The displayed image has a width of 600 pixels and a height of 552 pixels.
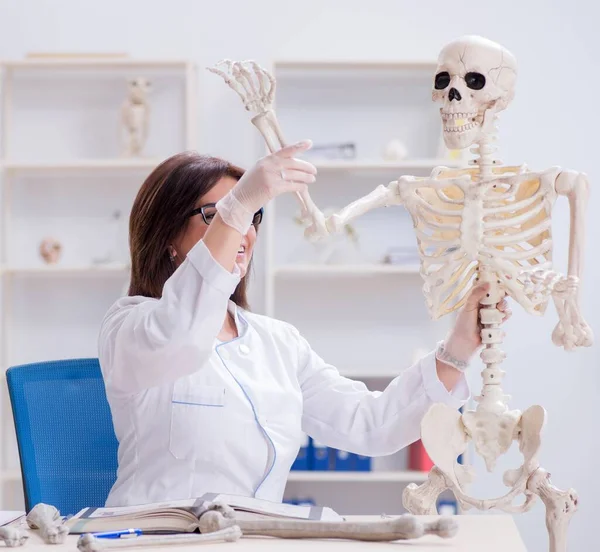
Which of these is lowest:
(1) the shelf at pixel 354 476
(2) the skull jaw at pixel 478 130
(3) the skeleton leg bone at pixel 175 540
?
(1) the shelf at pixel 354 476

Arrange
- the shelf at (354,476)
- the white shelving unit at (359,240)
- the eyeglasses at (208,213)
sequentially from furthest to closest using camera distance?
the white shelving unit at (359,240), the shelf at (354,476), the eyeglasses at (208,213)

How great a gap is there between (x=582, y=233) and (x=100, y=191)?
2616mm

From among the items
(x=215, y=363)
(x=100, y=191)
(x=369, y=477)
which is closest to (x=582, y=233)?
(x=215, y=363)

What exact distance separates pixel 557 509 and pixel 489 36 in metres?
2.64

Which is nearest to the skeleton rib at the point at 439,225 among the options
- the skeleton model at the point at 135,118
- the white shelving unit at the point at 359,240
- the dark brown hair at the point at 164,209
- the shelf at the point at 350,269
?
the dark brown hair at the point at 164,209

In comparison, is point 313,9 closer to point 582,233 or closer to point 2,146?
point 2,146

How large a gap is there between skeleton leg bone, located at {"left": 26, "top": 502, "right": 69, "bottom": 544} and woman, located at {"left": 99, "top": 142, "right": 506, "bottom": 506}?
0.29 metres

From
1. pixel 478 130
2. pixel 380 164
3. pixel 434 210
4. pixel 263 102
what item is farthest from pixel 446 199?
pixel 380 164

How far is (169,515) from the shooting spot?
1209 mm

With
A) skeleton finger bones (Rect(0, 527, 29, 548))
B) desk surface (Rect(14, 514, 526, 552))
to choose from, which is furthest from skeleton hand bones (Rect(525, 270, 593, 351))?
skeleton finger bones (Rect(0, 527, 29, 548))

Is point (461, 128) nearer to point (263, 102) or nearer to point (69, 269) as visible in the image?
point (263, 102)

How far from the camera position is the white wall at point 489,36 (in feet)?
11.8

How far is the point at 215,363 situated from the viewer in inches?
68.7

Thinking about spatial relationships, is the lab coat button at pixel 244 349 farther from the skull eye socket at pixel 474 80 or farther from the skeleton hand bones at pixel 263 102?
the skull eye socket at pixel 474 80
